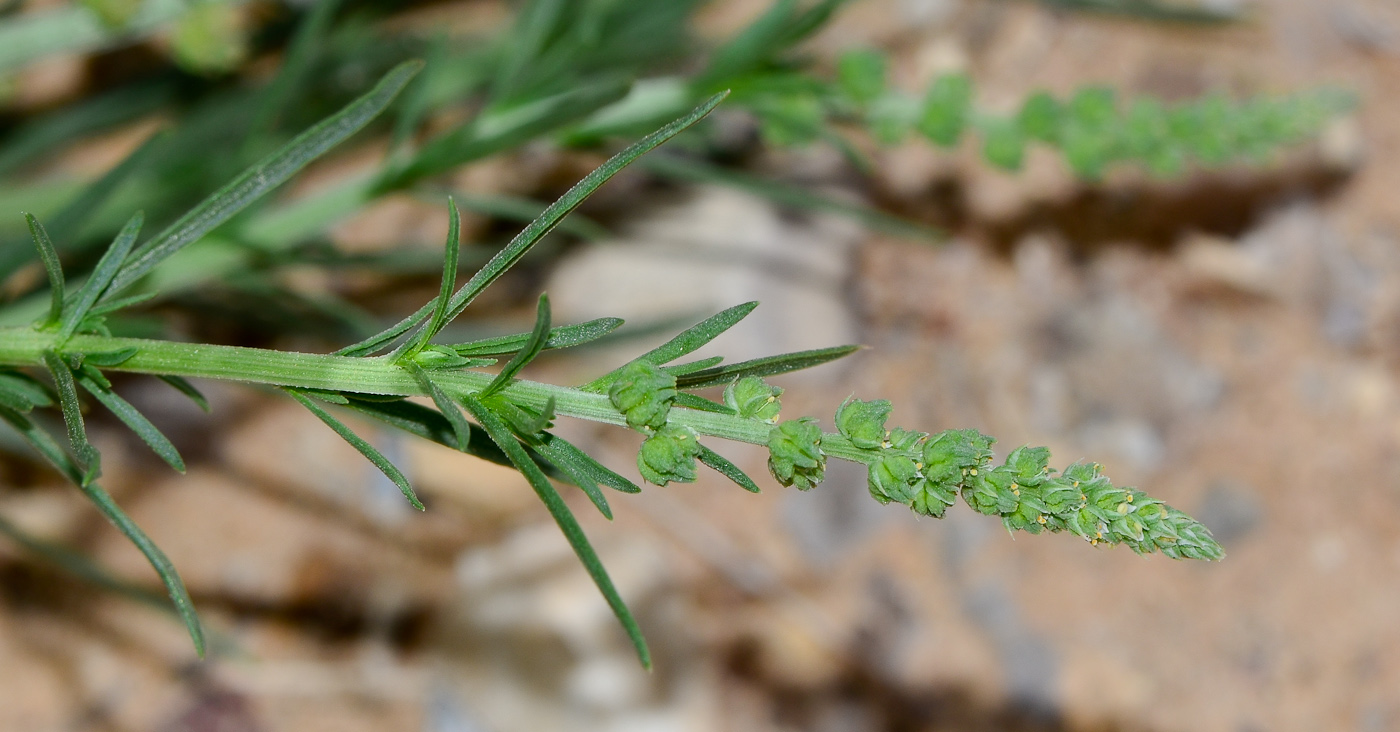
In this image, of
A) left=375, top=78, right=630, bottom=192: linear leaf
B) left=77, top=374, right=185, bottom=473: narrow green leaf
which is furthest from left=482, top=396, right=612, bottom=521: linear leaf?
left=375, top=78, right=630, bottom=192: linear leaf

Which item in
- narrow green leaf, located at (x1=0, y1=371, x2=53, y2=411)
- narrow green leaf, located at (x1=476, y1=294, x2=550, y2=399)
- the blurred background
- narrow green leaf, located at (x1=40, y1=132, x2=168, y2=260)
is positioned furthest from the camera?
the blurred background

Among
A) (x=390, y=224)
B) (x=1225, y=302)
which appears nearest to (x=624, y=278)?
(x=390, y=224)

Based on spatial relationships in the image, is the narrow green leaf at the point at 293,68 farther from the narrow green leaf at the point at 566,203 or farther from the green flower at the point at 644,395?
the green flower at the point at 644,395

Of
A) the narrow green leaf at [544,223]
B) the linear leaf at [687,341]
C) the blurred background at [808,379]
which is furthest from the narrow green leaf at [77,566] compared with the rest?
the linear leaf at [687,341]

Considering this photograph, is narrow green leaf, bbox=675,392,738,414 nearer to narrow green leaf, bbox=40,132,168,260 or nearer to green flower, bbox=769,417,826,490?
green flower, bbox=769,417,826,490

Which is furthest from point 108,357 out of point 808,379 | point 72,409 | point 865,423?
point 808,379

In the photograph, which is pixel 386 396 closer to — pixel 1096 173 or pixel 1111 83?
pixel 1096 173
